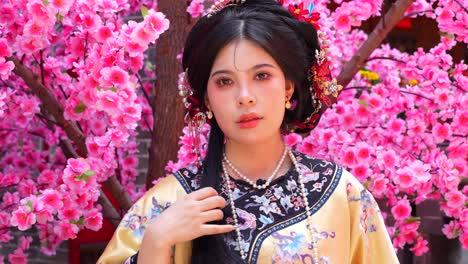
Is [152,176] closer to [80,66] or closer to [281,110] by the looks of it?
[80,66]

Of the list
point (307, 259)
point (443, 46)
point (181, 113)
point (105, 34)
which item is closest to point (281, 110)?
point (307, 259)

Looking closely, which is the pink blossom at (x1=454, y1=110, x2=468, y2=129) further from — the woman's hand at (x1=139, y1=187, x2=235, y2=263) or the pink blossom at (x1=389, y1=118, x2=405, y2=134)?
the woman's hand at (x1=139, y1=187, x2=235, y2=263)

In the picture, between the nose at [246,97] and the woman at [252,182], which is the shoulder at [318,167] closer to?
the woman at [252,182]

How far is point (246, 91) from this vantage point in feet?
6.35

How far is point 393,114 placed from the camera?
330cm

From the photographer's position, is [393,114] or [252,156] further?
[393,114]

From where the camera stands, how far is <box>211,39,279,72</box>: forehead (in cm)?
196

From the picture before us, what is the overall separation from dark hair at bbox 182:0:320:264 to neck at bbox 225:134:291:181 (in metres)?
0.05

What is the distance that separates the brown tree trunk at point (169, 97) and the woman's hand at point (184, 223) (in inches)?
51.2

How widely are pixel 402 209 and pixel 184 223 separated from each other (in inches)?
60.9

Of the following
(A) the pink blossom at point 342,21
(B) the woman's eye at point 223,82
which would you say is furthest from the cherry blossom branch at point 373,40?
(B) the woman's eye at point 223,82

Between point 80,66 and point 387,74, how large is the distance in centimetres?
163

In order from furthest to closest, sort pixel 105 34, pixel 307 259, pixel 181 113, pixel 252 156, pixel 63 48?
1. pixel 63 48
2. pixel 181 113
3. pixel 105 34
4. pixel 252 156
5. pixel 307 259

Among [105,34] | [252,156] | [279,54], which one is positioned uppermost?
[105,34]
